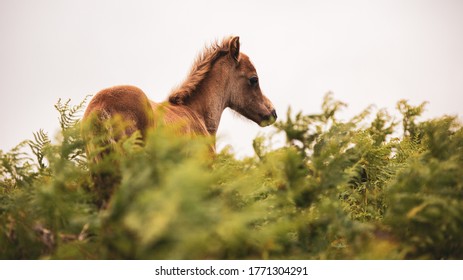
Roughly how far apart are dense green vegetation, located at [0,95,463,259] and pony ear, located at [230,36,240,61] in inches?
164

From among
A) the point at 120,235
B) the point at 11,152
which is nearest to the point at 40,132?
the point at 11,152

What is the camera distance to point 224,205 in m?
2.18

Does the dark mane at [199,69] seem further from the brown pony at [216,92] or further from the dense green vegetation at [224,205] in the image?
the dense green vegetation at [224,205]

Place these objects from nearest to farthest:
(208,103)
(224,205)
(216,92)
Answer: (224,205) → (208,103) → (216,92)

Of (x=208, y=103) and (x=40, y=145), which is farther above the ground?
(x=208, y=103)

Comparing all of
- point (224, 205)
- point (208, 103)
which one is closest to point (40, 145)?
point (224, 205)

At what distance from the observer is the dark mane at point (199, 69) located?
6.23 metres

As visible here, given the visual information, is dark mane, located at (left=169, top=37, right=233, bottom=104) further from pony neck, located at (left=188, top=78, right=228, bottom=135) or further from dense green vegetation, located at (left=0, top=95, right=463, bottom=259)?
dense green vegetation, located at (left=0, top=95, right=463, bottom=259)

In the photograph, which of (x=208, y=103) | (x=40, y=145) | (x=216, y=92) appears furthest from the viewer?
(x=216, y=92)

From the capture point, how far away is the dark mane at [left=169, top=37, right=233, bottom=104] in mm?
6227

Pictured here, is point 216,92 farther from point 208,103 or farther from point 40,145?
point 40,145

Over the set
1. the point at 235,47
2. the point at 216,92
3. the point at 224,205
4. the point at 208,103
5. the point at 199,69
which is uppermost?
the point at 235,47

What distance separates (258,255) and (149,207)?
88 cm

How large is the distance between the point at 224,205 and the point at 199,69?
484 centimetres
